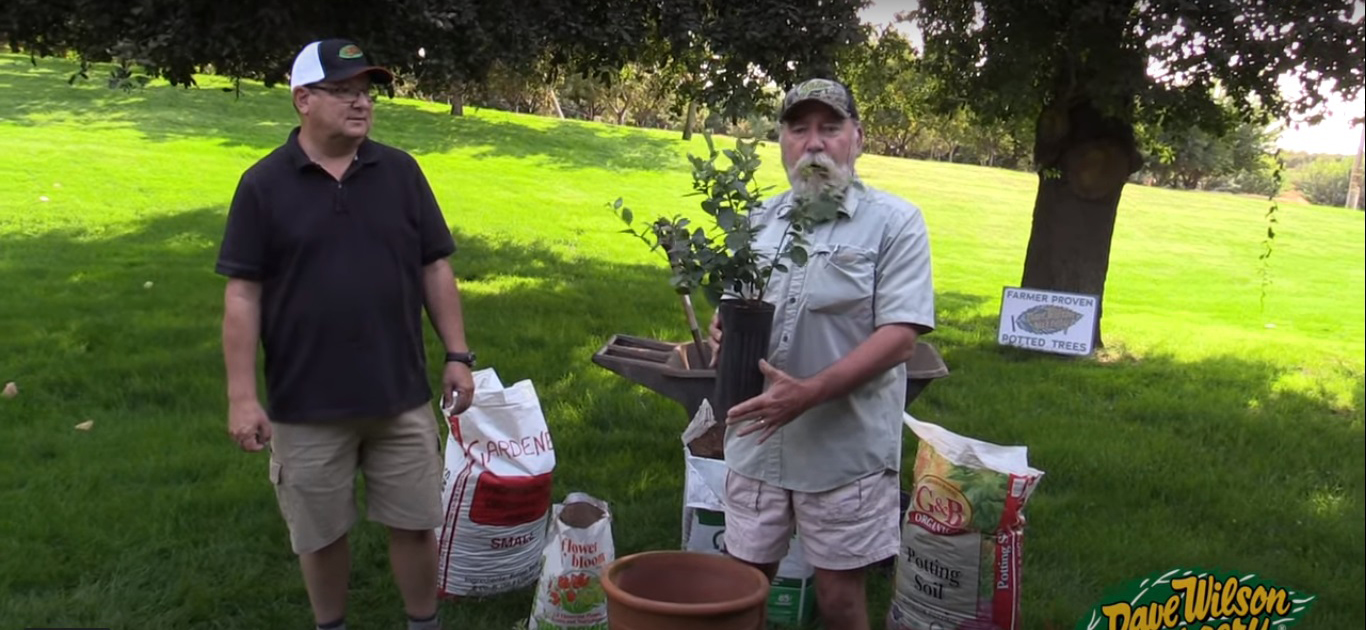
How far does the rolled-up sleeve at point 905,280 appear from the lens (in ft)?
7.22

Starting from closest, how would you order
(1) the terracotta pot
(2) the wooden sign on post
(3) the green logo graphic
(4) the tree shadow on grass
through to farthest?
(1) the terracotta pot, (3) the green logo graphic, (2) the wooden sign on post, (4) the tree shadow on grass

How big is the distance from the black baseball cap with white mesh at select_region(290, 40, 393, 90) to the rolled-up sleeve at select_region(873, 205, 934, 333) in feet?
4.15

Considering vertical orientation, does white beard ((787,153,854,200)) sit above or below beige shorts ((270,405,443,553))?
above

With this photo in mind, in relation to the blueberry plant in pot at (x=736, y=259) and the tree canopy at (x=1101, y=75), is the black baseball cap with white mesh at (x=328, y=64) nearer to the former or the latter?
the blueberry plant in pot at (x=736, y=259)

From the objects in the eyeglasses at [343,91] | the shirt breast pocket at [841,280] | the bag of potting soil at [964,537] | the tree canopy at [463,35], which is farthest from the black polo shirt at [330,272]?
the tree canopy at [463,35]

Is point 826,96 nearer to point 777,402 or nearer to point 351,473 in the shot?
point 777,402

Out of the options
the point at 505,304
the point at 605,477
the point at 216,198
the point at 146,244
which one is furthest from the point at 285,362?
the point at 216,198

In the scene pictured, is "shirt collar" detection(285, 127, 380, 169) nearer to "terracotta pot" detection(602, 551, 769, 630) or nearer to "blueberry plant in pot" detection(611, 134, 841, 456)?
"blueberry plant in pot" detection(611, 134, 841, 456)

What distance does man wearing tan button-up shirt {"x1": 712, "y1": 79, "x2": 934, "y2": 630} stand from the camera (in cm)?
220

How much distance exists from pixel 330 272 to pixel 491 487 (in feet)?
3.19

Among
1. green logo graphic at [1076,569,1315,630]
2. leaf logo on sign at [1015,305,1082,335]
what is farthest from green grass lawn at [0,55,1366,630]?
green logo graphic at [1076,569,1315,630]

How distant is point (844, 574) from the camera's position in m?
2.41

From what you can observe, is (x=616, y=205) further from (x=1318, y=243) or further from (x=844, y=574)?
(x=1318, y=243)

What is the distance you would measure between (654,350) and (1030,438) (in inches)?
83.3
